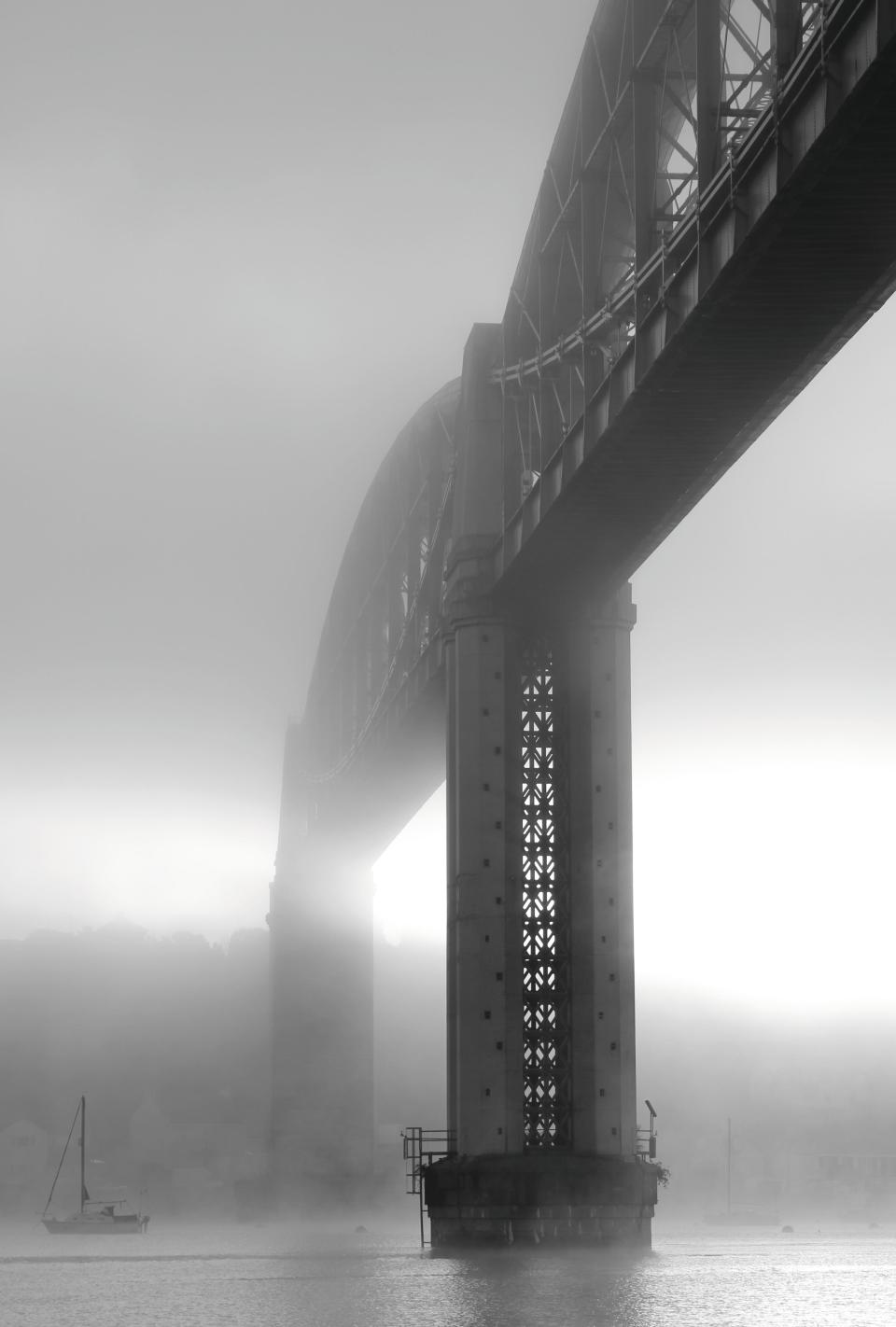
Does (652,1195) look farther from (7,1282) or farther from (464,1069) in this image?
(7,1282)

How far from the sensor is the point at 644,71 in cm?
4606

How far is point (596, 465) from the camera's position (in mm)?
49031

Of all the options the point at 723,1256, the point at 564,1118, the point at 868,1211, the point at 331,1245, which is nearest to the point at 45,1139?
the point at 868,1211

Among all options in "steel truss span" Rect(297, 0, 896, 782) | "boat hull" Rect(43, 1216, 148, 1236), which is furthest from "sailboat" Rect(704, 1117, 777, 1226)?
"steel truss span" Rect(297, 0, 896, 782)

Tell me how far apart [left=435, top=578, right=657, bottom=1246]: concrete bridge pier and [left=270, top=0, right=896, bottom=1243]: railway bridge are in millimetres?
71

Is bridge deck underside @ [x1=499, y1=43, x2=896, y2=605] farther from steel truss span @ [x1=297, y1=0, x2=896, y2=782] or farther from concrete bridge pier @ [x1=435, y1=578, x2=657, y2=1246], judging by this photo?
concrete bridge pier @ [x1=435, y1=578, x2=657, y2=1246]

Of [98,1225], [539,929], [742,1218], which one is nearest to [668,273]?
[539,929]

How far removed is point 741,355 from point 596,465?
7.80 metres

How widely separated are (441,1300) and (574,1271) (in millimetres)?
4127

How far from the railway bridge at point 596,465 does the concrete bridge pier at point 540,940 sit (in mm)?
71

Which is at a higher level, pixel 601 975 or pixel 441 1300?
pixel 601 975

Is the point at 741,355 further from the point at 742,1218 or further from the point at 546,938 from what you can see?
the point at 742,1218

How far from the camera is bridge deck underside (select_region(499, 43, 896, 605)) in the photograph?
3469 cm

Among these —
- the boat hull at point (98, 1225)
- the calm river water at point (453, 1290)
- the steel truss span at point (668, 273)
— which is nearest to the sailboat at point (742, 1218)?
the boat hull at point (98, 1225)
